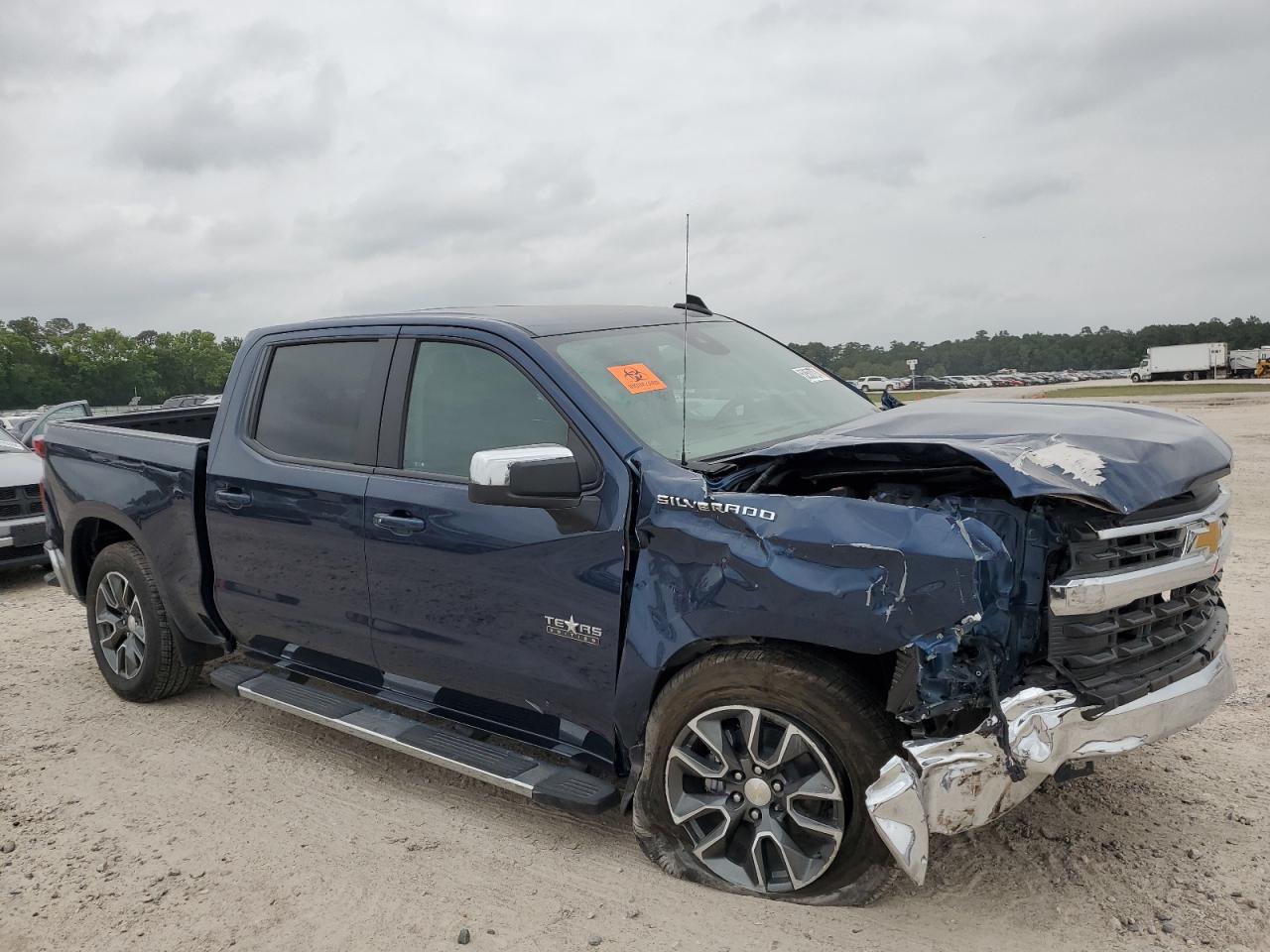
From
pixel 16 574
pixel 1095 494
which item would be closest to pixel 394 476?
pixel 1095 494

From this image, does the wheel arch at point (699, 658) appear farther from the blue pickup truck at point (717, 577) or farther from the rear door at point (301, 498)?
the rear door at point (301, 498)

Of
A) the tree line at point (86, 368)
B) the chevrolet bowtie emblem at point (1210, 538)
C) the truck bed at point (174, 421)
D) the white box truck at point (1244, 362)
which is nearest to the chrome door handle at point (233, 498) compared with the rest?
the truck bed at point (174, 421)

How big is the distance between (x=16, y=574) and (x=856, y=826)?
965cm

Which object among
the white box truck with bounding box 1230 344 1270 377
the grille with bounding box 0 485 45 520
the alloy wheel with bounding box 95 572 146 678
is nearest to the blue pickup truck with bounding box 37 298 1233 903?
the alloy wheel with bounding box 95 572 146 678

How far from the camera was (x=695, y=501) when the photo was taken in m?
3.08

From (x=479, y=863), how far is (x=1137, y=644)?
2270 millimetres

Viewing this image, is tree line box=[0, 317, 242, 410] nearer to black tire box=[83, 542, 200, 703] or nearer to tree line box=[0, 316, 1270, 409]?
tree line box=[0, 316, 1270, 409]

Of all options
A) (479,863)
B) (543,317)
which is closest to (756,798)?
(479,863)

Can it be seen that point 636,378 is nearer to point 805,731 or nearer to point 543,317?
point 543,317

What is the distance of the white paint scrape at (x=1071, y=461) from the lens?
2729mm

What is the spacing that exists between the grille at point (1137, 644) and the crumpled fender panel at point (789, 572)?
0.75ft

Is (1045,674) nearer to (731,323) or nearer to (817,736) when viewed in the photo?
(817,736)

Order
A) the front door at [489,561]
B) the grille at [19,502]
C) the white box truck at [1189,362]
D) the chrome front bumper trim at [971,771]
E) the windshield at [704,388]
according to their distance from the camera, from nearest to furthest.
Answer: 1. the chrome front bumper trim at [971,771]
2. the front door at [489,561]
3. the windshield at [704,388]
4. the grille at [19,502]
5. the white box truck at [1189,362]

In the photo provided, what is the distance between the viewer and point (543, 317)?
400cm
